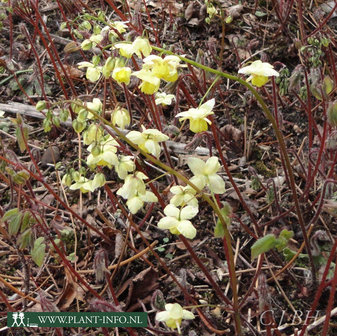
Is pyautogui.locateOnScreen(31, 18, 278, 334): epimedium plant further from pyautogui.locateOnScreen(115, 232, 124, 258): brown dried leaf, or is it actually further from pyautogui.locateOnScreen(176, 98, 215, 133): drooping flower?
pyautogui.locateOnScreen(115, 232, 124, 258): brown dried leaf

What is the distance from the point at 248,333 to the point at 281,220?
609mm

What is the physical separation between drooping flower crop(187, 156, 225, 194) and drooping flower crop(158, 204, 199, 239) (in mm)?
97

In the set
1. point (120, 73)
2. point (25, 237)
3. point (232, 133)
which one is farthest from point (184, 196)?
point (232, 133)

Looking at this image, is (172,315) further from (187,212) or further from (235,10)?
(235,10)

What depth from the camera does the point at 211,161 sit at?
162 centimetres

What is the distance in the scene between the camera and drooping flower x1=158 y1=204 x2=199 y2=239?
5.32 ft

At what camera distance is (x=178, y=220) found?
1.67 m

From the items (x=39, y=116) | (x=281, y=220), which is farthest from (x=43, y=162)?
(x=281, y=220)

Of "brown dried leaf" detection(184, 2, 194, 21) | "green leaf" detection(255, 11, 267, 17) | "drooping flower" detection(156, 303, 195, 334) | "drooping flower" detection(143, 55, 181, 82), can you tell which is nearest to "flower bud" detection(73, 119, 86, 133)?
"drooping flower" detection(143, 55, 181, 82)

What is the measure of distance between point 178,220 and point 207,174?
189 mm

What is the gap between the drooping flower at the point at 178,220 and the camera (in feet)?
5.32

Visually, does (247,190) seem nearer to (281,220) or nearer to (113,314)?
(281,220)

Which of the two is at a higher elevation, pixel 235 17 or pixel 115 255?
pixel 235 17

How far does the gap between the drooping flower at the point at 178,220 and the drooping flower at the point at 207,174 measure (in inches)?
3.8
